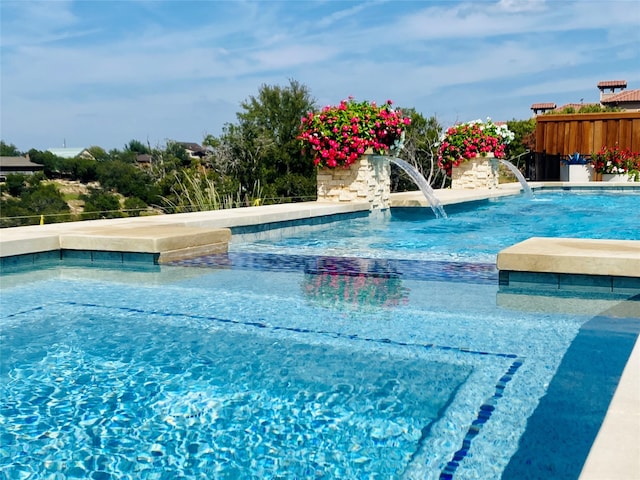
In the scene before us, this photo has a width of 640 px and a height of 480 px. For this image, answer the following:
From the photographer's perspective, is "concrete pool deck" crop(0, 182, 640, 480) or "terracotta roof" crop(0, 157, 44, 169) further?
"terracotta roof" crop(0, 157, 44, 169)

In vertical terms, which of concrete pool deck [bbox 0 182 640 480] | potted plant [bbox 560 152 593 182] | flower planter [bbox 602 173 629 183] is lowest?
concrete pool deck [bbox 0 182 640 480]

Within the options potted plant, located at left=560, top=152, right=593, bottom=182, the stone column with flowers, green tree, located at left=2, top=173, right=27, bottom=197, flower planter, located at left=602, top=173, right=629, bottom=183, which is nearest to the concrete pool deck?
the stone column with flowers

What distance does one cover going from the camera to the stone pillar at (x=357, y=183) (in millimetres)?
12008

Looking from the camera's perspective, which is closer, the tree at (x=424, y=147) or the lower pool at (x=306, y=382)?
the lower pool at (x=306, y=382)

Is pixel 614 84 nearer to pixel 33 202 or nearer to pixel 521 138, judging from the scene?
pixel 521 138

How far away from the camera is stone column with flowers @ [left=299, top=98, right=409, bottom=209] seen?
1177 centimetres

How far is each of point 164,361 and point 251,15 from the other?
15305 mm

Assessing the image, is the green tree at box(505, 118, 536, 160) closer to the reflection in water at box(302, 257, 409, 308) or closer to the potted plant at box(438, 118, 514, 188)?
the potted plant at box(438, 118, 514, 188)

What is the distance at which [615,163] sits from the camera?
1988 centimetres

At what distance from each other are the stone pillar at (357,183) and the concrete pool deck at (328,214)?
985 mm

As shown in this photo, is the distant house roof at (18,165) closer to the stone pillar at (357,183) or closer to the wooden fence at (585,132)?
the wooden fence at (585,132)

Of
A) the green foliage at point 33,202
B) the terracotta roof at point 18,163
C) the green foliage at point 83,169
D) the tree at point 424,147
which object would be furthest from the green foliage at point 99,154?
the tree at point 424,147

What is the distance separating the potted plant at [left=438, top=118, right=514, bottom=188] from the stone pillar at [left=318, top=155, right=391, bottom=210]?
18.0 feet

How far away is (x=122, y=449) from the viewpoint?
2.50 meters
